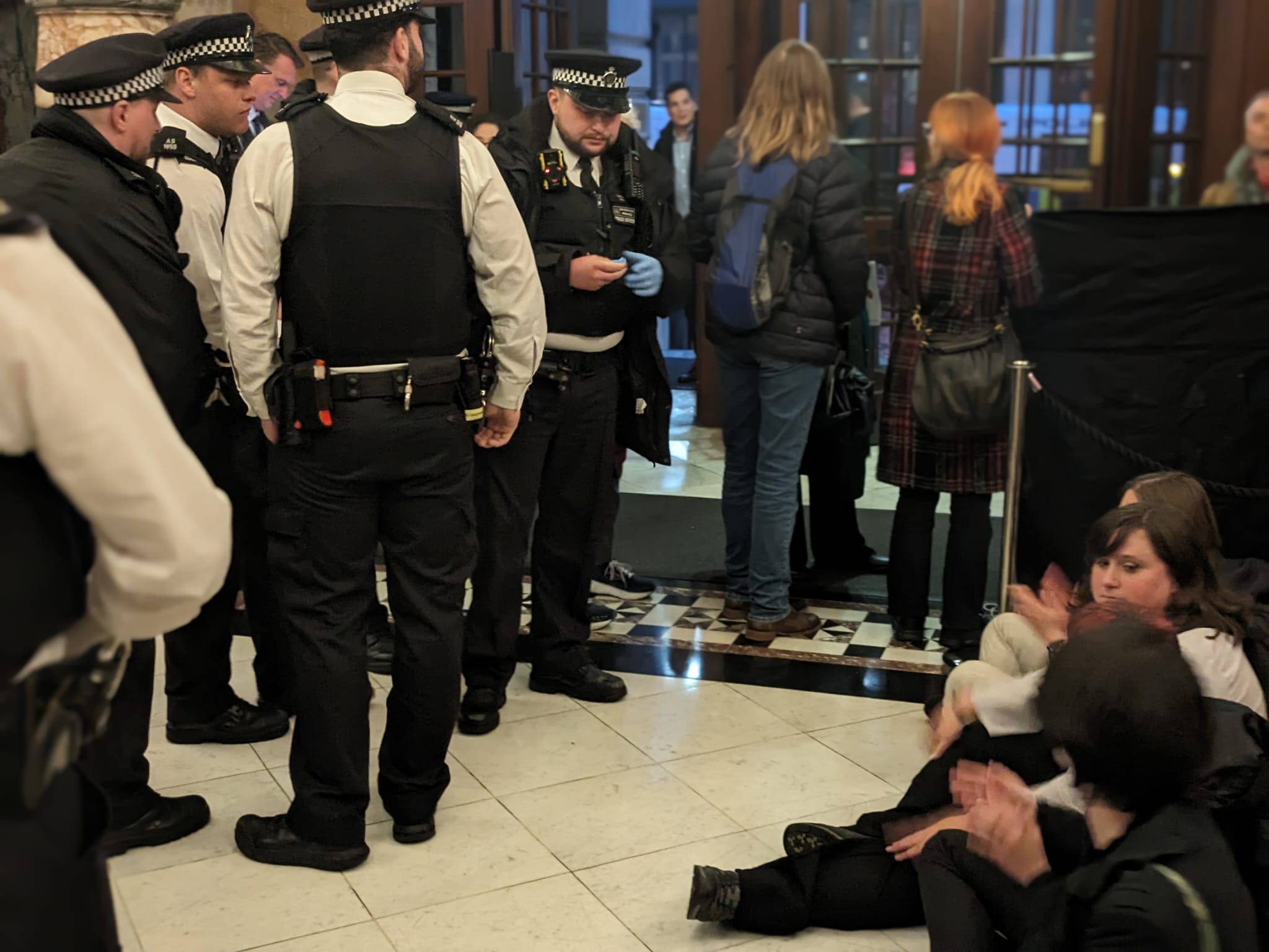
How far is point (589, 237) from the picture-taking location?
3.55 meters

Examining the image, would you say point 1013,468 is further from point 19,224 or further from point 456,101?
point 19,224

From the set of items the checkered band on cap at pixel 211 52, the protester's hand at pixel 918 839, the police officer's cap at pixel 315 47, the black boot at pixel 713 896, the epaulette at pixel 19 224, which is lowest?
the black boot at pixel 713 896

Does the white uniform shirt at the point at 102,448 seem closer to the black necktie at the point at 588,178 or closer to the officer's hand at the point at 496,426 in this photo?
the officer's hand at the point at 496,426

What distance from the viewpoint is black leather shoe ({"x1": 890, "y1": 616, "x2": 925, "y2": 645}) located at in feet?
13.8

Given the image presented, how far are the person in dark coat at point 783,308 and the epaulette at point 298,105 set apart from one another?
1.48m

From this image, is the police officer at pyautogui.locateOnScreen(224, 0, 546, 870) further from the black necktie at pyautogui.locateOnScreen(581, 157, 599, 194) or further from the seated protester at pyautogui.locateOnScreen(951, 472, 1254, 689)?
the seated protester at pyautogui.locateOnScreen(951, 472, 1254, 689)

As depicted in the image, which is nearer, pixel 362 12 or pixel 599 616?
pixel 362 12

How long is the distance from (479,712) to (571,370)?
0.86 m

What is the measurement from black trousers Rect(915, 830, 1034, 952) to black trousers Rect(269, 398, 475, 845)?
3.47ft

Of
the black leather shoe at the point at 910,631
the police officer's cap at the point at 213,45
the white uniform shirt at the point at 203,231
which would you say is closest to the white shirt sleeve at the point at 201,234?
the white uniform shirt at the point at 203,231

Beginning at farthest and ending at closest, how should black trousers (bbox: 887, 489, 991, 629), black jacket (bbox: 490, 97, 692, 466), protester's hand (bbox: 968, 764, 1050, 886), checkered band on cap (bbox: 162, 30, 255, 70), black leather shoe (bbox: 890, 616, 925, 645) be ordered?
black leather shoe (bbox: 890, 616, 925, 645) < black trousers (bbox: 887, 489, 991, 629) < black jacket (bbox: 490, 97, 692, 466) < checkered band on cap (bbox: 162, 30, 255, 70) < protester's hand (bbox: 968, 764, 1050, 886)

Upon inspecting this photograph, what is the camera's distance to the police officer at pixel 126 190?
8.80 feet

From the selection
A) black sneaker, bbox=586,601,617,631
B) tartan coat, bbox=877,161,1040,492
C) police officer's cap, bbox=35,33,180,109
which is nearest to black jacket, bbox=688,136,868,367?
tartan coat, bbox=877,161,1040,492

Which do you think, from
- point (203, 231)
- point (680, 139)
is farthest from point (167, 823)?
point (680, 139)
